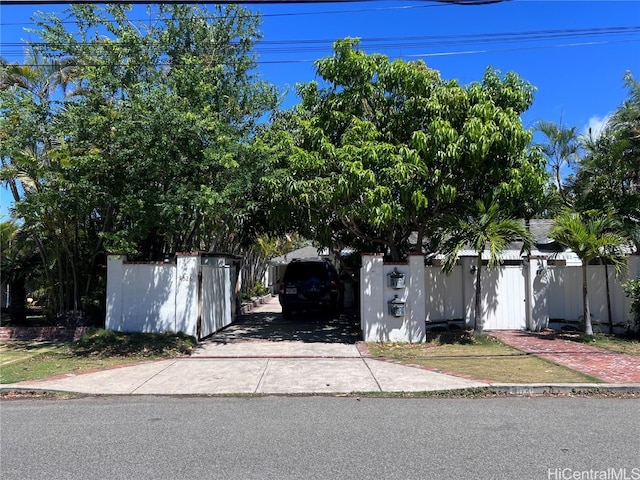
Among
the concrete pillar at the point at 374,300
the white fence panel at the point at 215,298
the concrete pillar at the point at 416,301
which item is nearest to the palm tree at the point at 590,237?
the concrete pillar at the point at 416,301

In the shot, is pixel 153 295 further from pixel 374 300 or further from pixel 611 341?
pixel 611 341

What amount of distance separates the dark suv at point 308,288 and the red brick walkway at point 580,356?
5.61m

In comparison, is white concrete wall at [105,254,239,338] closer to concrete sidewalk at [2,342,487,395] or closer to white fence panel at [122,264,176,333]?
white fence panel at [122,264,176,333]

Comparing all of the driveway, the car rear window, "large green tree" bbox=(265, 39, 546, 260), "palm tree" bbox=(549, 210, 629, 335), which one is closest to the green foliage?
"palm tree" bbox=(549, 210, 629, 335)

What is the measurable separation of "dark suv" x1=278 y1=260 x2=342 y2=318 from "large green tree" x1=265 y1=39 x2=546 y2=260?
3.74 metres

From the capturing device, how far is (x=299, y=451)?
205 inches

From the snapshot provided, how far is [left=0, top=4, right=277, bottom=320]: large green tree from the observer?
10.7 meters

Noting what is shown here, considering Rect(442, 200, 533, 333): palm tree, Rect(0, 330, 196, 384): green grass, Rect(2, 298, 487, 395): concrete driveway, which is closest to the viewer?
Rect(2, 298, 487, 395): concrete driveway

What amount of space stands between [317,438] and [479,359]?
5714 millimetres

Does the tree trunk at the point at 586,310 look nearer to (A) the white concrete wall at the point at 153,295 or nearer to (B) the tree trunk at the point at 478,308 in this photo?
(B) the tree trunk at the point at 478,308

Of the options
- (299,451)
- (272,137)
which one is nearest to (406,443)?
(299,451)

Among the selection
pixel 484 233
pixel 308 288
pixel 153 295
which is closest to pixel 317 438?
pixel 484 233

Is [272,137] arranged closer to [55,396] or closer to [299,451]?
[55,396]

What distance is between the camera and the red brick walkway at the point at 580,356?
8.73 metres
